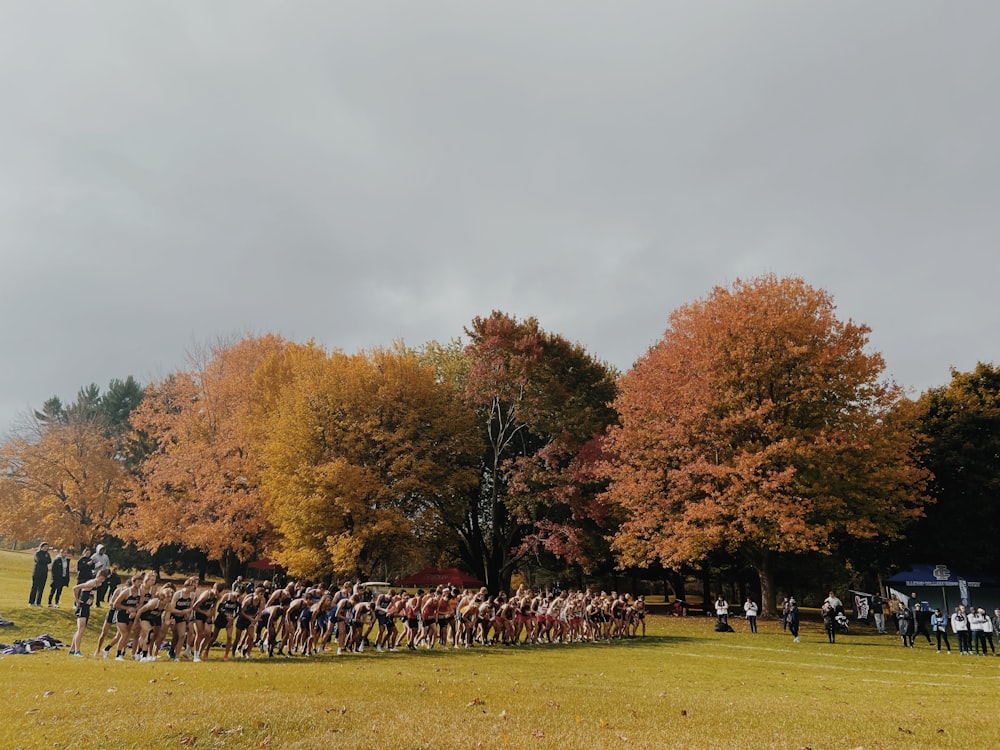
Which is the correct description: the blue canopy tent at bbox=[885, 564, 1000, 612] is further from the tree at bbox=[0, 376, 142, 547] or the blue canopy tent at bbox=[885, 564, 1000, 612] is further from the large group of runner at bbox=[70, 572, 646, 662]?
the tree at bbox=[0, 376, 142, 547]

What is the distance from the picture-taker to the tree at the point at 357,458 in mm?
32000

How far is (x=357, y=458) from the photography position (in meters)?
34.4

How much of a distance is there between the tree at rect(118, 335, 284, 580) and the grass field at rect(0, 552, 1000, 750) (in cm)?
1659

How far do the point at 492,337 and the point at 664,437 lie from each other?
11246mm

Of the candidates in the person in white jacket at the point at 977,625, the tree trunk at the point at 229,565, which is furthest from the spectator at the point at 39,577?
the person in white jacket at the point at 977,625

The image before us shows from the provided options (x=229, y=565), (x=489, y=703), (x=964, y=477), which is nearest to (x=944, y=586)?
(x=964, y=477)

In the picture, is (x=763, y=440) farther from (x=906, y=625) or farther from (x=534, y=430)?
(x=534, y=430)

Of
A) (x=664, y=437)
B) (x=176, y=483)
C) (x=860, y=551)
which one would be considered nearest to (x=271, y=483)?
(x=176, y=483)

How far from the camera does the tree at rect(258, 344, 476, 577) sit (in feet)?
105

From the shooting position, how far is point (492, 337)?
125ft

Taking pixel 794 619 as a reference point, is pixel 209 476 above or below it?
above

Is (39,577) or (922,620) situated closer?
(39,577)

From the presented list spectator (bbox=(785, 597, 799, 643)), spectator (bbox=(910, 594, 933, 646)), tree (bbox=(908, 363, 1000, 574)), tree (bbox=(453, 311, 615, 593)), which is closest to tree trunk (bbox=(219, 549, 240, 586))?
tree (bbox=(453, 311, 615, 593))

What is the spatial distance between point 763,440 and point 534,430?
12.8 metres
